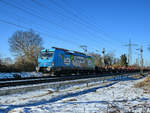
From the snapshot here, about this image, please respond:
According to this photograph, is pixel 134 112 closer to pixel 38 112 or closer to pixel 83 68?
pixel 38 112

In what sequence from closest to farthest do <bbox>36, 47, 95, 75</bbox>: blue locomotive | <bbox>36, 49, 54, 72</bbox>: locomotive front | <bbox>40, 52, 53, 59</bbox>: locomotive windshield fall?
<bbox>36, 49, 54, 72</bbox>: locomotive front → <bbox>36, 47, 95, 75</bbox>: blue locomotive → <bbox>40, 52, 53, 59</bbox>: locomotive windshield

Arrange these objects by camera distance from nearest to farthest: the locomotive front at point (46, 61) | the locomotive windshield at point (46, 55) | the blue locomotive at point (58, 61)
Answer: the locomotive front at point (46, 61)
the blue locomotive at point (58, 61)
the locomotive windshield at point (46, 55)

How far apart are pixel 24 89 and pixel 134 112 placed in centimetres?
434

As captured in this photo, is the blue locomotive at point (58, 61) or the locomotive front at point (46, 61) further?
the blue locomotive at point (58, 61)

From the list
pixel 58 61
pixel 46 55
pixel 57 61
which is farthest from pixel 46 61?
pixel 58 61

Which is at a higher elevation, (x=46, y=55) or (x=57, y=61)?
(x=46, y=55)

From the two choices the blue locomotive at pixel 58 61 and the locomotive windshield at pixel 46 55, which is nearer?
the blue locomotive at pixel 58 61

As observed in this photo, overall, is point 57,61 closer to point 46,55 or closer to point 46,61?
point 46,61

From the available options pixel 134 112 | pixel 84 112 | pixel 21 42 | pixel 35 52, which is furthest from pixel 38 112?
pixel 21 42

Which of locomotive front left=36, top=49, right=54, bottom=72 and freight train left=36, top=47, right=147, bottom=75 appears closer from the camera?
locomotive front left=36, top=49, right=54, bottom=72

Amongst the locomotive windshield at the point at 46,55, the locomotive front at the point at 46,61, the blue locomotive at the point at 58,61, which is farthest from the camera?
the locomotive windshield at the point at 46,55

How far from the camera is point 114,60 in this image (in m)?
94.6

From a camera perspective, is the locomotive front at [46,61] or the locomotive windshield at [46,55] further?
the locomotive windshield at [46,55]

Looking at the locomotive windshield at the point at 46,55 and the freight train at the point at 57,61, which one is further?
the locomotive windshield at the point at 46,55
